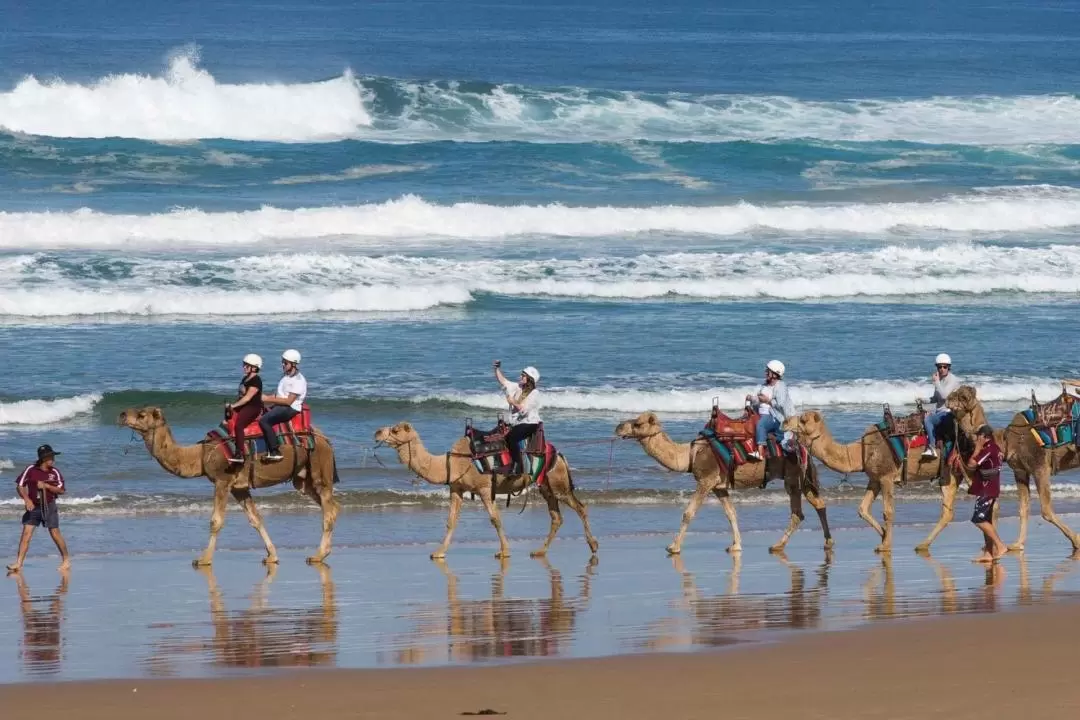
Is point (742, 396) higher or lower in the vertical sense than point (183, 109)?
lower

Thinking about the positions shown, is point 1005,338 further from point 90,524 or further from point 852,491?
point 90,524

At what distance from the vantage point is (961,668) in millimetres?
10516

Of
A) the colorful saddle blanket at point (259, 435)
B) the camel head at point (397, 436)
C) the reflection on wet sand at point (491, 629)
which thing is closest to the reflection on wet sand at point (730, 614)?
the reflection on wet sand at point (491, 629)

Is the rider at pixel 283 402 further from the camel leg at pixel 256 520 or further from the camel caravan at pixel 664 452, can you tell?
→ the camel leg at pixel 256 520

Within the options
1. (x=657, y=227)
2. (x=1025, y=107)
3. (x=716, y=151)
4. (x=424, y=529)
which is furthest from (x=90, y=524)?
(x=1025, y=107)

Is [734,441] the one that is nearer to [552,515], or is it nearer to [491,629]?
[552,515]

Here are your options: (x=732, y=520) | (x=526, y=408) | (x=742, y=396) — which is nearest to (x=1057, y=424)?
(x=732, y=520)

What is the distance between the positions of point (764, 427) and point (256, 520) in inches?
186

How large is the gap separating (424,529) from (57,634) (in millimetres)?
6322

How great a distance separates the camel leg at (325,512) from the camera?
1595 centimetres

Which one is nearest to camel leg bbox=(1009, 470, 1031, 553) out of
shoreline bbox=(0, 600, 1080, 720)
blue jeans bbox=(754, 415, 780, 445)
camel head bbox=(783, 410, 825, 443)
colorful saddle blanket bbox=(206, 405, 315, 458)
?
camel head bbox=(783, 410, 825, 443)

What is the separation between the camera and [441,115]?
56281 millimetres

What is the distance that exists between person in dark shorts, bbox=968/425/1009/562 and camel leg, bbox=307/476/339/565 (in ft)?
18.4

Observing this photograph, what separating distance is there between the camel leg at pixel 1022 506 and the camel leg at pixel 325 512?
6071 mm
